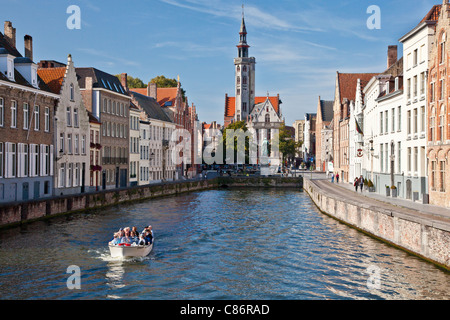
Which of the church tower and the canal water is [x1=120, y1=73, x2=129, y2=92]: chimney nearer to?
the canal water

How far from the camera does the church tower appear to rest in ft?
504

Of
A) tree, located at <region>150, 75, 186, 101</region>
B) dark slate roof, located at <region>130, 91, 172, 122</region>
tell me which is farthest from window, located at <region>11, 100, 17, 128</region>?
tree, located at <region>150, 75, 186, 101</region>

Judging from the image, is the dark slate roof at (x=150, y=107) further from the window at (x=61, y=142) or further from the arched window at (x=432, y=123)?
the arched window at (x=432, y=123)

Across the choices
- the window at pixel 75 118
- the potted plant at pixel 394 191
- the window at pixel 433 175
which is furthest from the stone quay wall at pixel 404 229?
the window at pixel 75 118

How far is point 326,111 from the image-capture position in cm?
13362

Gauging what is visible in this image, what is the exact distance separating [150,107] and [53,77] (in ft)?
106

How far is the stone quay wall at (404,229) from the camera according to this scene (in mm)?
22016

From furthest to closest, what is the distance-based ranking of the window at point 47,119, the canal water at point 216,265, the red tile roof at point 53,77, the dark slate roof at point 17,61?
the red tile roof at point 53,77 → the window at point 47,119 → the dark slate roof at point 17,61 → the canal water at point 216,265

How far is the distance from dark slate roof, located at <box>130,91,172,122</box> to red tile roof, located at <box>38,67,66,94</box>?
23631 mm

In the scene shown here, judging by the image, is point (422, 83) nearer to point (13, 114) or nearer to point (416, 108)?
point (416, 108)

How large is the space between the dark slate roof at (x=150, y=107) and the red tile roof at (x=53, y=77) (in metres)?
23.6
